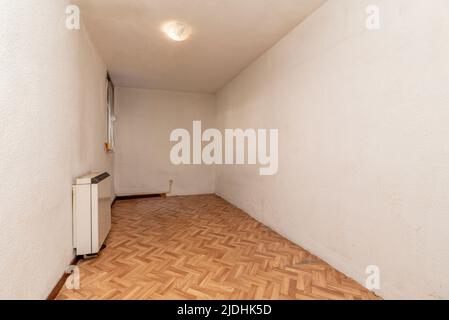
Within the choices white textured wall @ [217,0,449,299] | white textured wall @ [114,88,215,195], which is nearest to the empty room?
white textured wall @ [217,0,449,299]

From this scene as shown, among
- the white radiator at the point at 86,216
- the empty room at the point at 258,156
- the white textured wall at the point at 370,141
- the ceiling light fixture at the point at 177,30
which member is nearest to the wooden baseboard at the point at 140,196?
the empty room at the point at 258,156

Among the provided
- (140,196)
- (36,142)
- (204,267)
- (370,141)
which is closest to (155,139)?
(140,196)

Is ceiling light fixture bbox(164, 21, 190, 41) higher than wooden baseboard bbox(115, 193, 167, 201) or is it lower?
higher

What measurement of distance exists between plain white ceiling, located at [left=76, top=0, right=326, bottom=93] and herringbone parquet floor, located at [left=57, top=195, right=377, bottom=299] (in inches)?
98.2

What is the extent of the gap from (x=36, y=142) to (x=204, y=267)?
1.63 meters

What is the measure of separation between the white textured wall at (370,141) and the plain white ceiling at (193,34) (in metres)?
0.35

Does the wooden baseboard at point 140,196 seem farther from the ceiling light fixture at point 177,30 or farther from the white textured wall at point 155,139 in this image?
the ceiling light fixture at point 177,30

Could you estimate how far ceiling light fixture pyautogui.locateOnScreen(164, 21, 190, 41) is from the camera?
2.60m

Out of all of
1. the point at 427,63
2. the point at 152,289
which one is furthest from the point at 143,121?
the point at 427,63

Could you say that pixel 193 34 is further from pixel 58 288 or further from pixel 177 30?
pixel 58 288

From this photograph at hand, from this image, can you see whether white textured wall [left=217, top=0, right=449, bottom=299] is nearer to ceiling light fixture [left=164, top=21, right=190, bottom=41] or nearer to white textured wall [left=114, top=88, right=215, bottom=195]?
ceiling light fixture [left=164, top=21, right=190, bottom=41]

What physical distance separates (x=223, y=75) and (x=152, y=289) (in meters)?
3.76

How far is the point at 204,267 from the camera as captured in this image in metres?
2.12

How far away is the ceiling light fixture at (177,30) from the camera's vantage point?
2596mm
